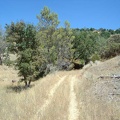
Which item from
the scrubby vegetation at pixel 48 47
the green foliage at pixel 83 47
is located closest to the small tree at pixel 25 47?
the scrubby vegetation at pixel 48 47

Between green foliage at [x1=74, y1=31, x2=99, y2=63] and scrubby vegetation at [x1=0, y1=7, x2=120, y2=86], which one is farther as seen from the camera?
green foliage at [x1=74, y1=31, x2=99, y2=63]

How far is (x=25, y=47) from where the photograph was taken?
73.4 ft

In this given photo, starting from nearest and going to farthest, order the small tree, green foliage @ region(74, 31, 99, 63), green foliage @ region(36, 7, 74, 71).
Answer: the small tree → green foliage @ region(36, 7, 74, 71) → green foliage @ region(74, 31, 99, 63)

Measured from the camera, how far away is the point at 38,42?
23.2 metres

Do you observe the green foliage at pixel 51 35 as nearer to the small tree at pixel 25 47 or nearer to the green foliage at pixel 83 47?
the green foliage at pixel 83 47

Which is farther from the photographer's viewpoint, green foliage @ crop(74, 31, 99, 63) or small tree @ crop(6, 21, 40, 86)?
green foliage @ crop(74, 31, 99, 63)

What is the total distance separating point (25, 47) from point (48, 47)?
1467 centimetres

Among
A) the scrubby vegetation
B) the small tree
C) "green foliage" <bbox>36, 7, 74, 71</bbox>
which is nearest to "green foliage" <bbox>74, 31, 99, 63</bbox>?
the scrubby vegetation

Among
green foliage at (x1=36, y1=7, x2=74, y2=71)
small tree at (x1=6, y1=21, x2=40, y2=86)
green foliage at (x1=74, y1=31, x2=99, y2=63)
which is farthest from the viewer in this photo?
green foliage at (x1=74, y1=31, x2=99, y2=63)

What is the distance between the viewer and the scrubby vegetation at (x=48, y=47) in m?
22.3

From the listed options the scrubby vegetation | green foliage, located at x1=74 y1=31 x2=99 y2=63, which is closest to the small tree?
the scrubby vegetation

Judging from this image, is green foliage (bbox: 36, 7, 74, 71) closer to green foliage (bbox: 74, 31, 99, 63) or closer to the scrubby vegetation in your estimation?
the scrubby vegetation

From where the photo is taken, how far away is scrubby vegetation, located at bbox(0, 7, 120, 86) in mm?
22281

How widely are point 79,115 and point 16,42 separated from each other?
47.5 ft
